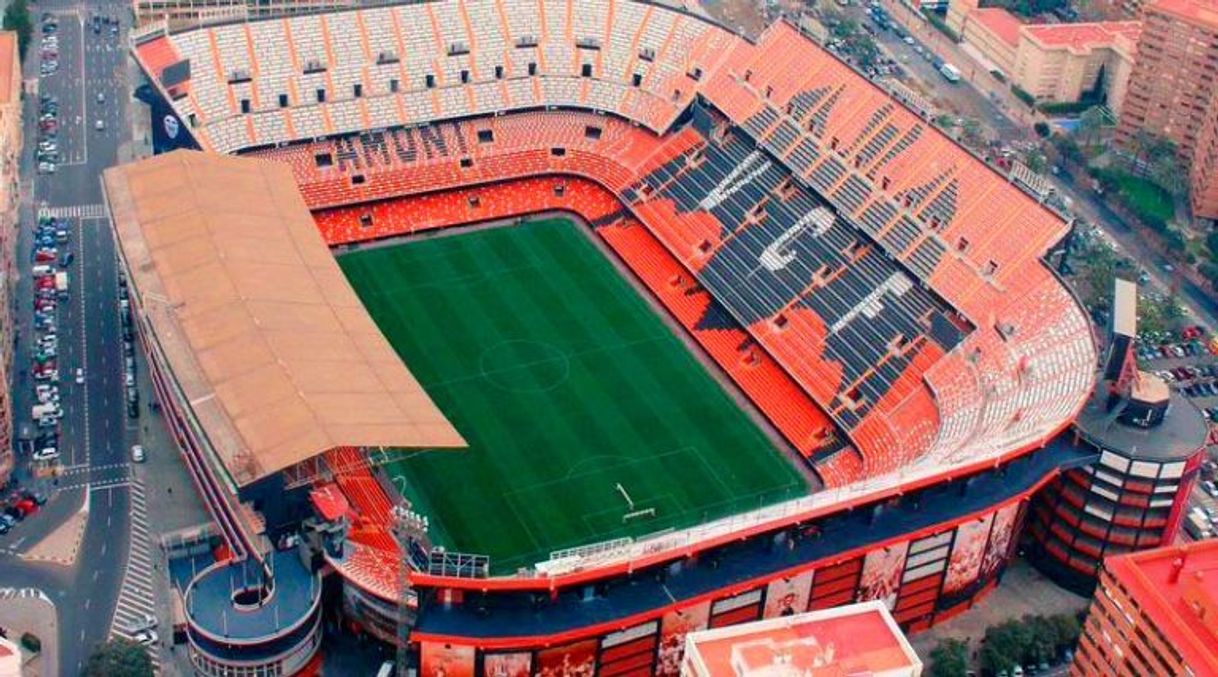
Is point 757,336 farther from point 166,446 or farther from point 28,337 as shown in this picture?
point 28,337

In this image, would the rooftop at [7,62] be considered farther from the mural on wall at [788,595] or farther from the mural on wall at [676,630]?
the mural on wall at [788,595]

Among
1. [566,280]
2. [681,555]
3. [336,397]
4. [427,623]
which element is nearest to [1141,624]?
[681,555]

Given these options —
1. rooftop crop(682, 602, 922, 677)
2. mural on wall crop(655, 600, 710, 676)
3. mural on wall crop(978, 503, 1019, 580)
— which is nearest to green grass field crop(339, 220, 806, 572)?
mural on wall crop(655, 600, 710, 676)

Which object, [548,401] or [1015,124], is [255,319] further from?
[1015,124]

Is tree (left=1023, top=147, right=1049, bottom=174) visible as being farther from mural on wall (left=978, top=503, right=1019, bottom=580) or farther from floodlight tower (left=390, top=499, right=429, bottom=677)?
floodlight tower (left=390, top=499, right=429, bottom=677)

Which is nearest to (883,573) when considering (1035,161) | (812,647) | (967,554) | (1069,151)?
(967,554)

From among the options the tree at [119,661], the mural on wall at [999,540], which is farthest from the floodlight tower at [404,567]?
the mural on wall at [999,540]
